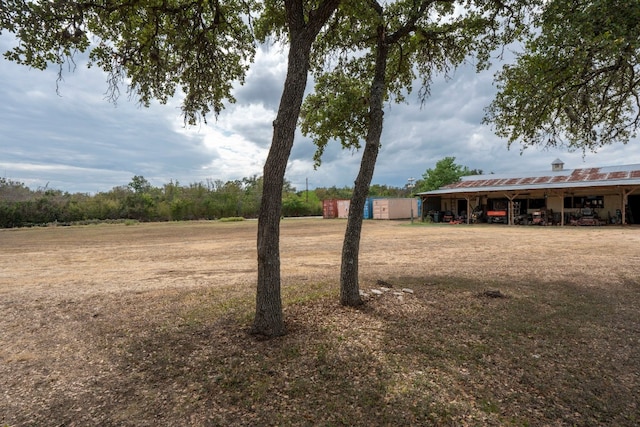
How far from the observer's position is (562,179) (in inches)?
955

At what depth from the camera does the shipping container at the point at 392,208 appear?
3419 cm

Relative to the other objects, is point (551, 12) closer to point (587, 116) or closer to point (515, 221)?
point (587, 116)

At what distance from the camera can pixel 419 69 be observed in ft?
21.2

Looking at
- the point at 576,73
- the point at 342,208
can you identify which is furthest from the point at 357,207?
the point at 342,208

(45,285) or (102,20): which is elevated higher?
(102,20)

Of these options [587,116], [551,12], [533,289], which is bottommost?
[533,289]

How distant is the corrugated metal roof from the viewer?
70.0 feet

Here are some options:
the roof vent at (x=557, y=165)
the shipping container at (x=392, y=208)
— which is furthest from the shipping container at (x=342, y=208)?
the roof vent at (x=557, y=165)

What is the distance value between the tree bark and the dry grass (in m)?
0.50

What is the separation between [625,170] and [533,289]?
982 inches

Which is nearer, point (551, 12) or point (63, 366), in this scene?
point (63, 366)

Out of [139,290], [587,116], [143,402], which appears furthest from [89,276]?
[587,116]

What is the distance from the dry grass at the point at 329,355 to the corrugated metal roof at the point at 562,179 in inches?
722

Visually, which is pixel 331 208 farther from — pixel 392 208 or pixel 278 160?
pixel 278 160
